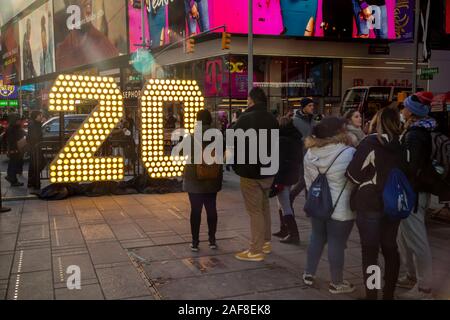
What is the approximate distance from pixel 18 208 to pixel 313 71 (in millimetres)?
22782

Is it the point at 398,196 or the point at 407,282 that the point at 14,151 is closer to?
the point at 407,282

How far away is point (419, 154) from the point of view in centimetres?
469

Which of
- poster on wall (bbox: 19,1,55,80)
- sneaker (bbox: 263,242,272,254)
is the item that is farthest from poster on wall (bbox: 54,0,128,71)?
sneaker (bbox: 263,242,272,254)

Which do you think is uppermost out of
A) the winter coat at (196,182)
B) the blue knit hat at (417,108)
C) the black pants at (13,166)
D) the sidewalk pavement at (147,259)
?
the blue knit hat at (417,108)

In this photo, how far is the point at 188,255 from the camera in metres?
6.28

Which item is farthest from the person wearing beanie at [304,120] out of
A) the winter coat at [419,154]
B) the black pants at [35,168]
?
the black pants at [35,168]

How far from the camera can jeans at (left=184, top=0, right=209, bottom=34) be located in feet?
86.1

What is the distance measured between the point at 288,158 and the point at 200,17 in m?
21.8

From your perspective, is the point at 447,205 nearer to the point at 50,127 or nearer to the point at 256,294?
the point at 256,294

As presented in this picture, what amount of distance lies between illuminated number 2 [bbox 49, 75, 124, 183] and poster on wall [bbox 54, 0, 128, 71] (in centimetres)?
3043

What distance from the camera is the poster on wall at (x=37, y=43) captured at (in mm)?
59281

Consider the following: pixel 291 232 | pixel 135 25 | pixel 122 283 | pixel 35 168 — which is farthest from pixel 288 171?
pixel 135 25

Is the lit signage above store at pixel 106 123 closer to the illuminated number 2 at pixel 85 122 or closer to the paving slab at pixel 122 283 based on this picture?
the illuminated number 2 at pixel 85 122
